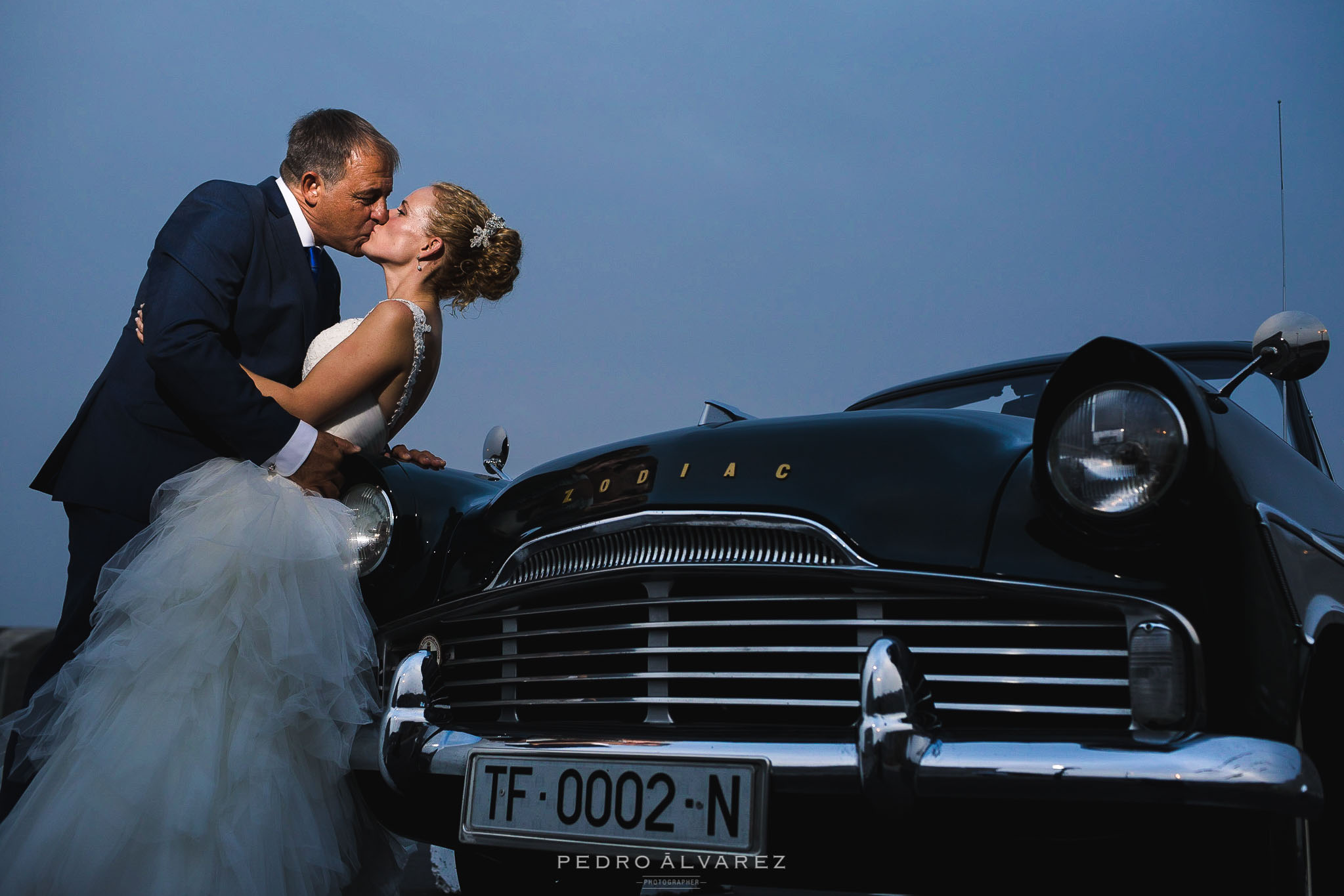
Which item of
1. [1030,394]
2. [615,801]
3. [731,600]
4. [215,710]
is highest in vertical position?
[1030,394]

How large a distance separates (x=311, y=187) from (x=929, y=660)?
1784 millimetres

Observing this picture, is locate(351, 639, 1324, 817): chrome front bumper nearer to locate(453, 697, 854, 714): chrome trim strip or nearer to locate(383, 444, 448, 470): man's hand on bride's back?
locate(453, 697, 854, 714): chrome trim strip

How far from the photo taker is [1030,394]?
2.76 metres

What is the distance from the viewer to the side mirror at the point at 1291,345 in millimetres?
2045

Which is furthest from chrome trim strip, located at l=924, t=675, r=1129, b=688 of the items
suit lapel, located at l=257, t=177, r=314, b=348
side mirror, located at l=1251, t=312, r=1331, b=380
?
suit lapel, located at l=257, t=177, r=314, b=348

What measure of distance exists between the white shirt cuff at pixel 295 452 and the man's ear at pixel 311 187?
1.85ft

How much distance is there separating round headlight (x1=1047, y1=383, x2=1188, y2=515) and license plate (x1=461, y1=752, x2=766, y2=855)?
25.0 inches

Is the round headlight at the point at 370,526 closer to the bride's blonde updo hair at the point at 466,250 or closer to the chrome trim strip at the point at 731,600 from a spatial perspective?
the chrome trim strip at the point at 731,600

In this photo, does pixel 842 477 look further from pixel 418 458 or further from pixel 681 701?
pixel 418 458

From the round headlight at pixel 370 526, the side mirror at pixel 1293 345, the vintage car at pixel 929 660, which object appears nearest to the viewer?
the vintage car at pixel 929 660

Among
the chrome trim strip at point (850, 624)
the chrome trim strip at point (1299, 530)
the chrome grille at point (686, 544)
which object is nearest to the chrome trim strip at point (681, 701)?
the chrome trim strip at point (850, 624)

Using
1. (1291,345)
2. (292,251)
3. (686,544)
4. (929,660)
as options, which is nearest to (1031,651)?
(929,660)

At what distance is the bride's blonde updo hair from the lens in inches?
108

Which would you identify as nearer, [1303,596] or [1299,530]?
[1303,596]
